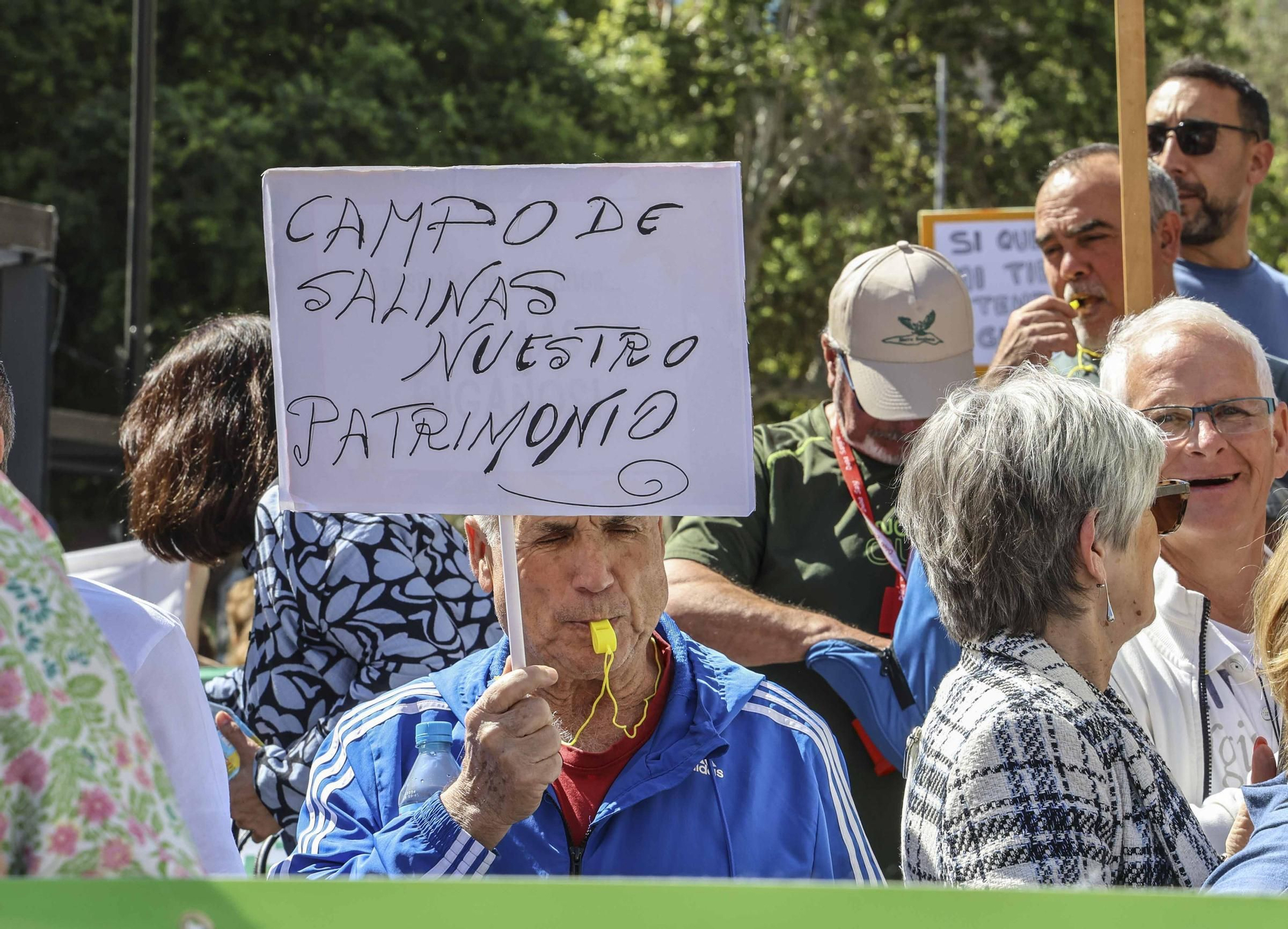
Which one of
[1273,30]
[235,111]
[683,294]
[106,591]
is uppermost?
[1273,30]

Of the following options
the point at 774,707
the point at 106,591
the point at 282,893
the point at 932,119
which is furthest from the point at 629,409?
the point at 932,119

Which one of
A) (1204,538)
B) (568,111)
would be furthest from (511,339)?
(568,111)

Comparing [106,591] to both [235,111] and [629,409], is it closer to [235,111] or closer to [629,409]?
[629,409]

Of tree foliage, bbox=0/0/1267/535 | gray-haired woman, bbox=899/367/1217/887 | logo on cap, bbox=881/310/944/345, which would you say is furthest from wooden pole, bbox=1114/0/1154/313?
tree foliage, bbox=0/0/1267/535

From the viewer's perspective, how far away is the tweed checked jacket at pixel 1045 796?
168cm

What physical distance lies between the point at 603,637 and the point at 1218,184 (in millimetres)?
2883

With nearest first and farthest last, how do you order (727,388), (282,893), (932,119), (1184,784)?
(282,893), (727,388), (1184,784), (932,119)

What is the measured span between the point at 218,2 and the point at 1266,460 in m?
12.3

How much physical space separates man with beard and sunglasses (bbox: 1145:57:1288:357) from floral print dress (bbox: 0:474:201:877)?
358cm

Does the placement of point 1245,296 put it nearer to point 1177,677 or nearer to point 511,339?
point 1177,677

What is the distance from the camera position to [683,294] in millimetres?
1886

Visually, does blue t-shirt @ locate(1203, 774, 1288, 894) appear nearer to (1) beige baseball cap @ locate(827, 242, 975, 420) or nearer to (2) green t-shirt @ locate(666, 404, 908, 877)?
(2) green t-shirt @ locate(666, 404, 908, 877)

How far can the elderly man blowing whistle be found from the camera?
2.02 meters

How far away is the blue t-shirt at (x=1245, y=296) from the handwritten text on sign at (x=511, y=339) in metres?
2.62
